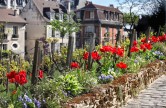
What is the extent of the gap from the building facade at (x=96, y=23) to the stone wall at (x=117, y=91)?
39785mm

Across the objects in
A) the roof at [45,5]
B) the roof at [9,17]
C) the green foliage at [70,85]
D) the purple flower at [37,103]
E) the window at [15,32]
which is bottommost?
the purple flower at [37,103]

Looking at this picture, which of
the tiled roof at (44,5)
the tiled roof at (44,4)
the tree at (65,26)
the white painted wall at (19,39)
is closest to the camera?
the white painted wall at (19,39)

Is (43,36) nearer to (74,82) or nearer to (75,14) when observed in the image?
(75,14)

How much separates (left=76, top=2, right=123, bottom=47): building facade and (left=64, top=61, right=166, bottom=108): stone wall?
39.8 meters

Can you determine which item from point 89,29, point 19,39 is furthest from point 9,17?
point 89,29

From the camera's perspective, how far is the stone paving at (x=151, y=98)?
26.3 feet

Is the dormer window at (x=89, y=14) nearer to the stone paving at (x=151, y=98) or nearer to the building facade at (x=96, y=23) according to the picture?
the building facade at (x=96, y=23)

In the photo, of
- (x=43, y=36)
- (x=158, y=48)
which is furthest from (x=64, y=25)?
(x=158, y=48)

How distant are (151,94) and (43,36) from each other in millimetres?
38391

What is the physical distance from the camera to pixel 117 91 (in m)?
7.61

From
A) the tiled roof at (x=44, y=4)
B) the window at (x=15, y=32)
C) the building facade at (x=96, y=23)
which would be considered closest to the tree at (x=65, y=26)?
the tiled roof at (x=44, y=4)

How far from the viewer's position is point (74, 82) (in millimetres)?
6234

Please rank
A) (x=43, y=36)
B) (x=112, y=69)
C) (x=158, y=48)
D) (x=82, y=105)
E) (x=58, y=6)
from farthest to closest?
(x=58, y=6)
(x=43, y=36)
(x=158, y=48)
(x=112, y=69)
(x=82, y=105)

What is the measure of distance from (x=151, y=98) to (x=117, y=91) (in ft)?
5.00
